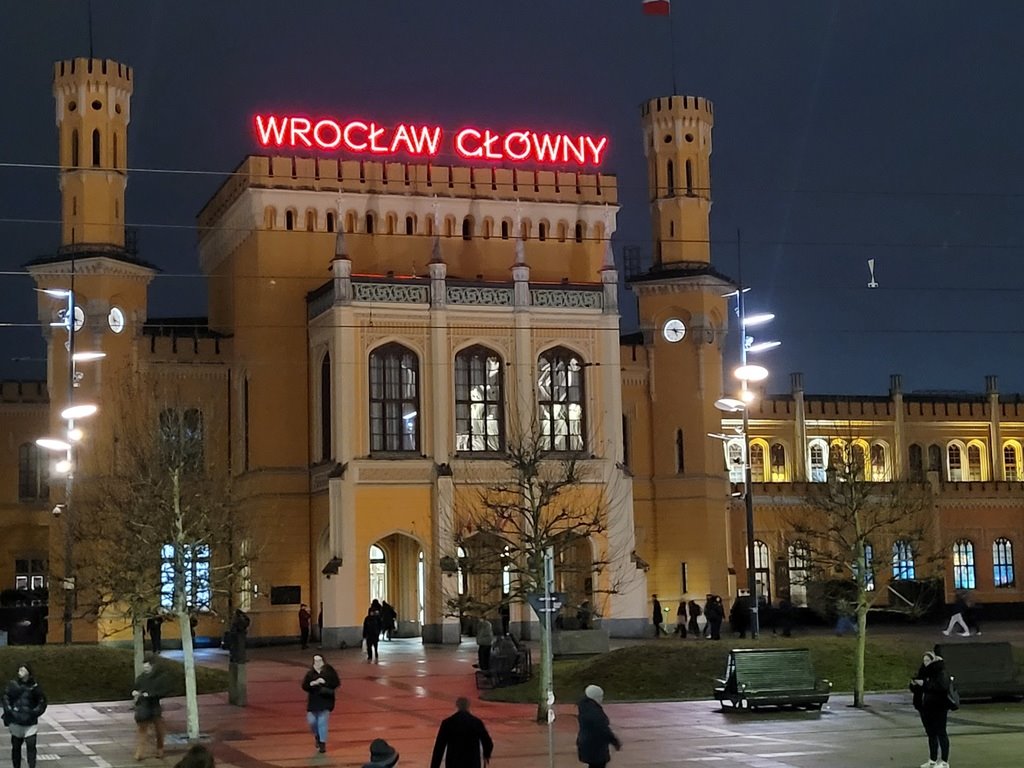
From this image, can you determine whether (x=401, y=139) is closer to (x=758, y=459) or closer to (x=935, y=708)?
(x=758, y=459)

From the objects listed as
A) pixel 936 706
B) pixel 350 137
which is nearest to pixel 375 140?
pixel 350 137

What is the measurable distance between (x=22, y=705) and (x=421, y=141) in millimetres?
40676

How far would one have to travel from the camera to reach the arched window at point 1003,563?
74312mm

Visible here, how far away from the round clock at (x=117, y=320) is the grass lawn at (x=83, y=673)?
2137cm

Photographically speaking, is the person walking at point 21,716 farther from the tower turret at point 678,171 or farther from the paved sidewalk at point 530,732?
the tower turret at point 678,171

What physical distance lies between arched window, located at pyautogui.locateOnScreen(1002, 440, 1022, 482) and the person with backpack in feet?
202

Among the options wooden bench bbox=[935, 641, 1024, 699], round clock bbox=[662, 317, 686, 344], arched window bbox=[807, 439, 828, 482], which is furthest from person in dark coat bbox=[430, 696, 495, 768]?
arched window bbox=[807, 439, 828, 482]

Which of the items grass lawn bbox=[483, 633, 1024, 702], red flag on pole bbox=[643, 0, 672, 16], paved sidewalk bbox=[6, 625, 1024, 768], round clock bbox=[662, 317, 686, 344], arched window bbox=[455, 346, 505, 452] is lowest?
paved sidewalk bbox=[6, 625, 1024, 768]

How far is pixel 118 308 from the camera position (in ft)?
186

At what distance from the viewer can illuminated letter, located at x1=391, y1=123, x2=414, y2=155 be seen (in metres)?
59.4

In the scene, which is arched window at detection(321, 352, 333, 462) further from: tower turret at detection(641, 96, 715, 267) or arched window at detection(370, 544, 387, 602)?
tower turret at detection(641, 96, 715, 267)

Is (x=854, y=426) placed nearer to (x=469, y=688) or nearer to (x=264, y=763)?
(x=469, y=688)

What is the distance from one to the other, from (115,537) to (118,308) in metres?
23.1

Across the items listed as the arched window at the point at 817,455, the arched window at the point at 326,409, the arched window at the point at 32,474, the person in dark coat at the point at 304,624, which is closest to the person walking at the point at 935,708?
the person in dark coat at the point at 304,624
